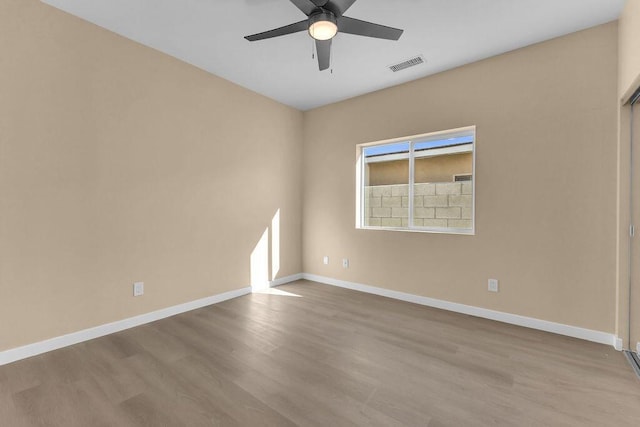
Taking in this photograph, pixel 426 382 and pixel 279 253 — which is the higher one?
Result: pixel 279 253

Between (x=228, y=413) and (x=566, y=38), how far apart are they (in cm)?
408

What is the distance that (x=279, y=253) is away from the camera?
4.42 metres

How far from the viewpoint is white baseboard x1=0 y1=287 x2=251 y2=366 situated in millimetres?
2166

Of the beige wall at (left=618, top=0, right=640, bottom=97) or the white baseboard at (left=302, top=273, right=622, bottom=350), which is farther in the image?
the white baseboard at (left=302, top=273, right=622, bottom=350)

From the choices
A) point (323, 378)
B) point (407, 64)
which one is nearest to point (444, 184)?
point (407, 64)

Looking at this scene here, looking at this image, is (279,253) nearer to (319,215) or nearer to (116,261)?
(319,215)

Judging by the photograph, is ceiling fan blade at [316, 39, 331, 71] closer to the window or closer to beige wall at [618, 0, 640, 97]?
the window

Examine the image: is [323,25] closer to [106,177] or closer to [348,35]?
[348,35]

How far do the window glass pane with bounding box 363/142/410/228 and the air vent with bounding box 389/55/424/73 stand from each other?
0.95m

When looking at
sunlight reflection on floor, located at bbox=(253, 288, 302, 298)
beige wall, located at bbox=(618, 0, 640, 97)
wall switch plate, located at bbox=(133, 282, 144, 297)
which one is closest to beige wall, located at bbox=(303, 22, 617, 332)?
beige wall, located at bbox=(618, 0, 640, 97)

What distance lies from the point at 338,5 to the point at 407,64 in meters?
1.62

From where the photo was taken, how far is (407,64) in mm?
3207

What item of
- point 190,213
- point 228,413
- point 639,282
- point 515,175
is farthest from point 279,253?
Answer: point 639,282

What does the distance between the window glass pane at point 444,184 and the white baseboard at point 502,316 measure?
2.99 feet
